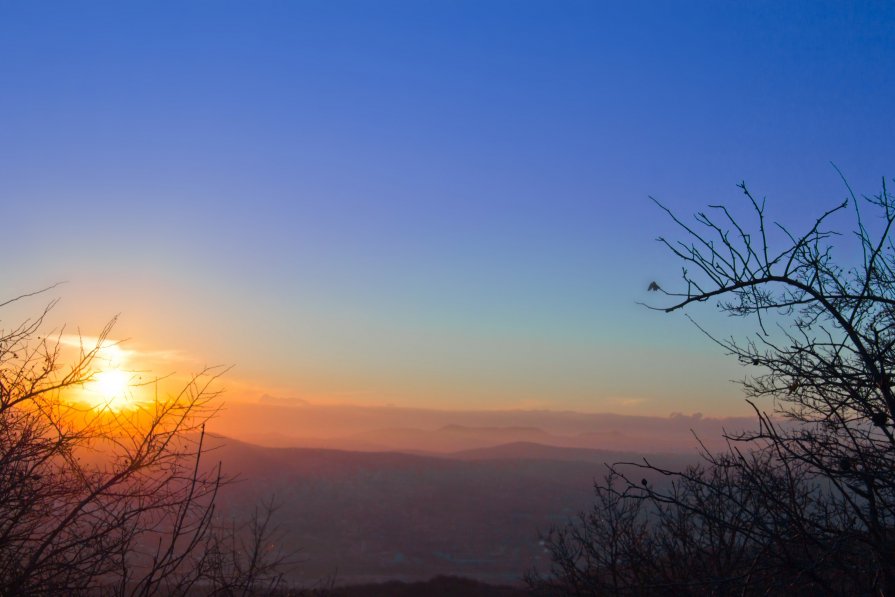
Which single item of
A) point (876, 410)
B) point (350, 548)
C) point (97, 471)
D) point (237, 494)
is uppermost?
point (876, 410)

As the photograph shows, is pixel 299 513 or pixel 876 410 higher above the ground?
pixel 876 410

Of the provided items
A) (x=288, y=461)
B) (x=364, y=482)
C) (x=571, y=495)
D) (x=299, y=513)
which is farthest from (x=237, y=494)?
(x=571, y=495)

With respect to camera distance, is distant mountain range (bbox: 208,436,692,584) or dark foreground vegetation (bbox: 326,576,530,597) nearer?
dark foreground vegetation (bbox: 326,576,530,597)

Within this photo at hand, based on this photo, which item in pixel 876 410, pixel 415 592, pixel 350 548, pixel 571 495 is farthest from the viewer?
pixel 571 495

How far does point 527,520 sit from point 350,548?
29688 millimetres

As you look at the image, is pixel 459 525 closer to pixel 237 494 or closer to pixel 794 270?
pixel 237 494

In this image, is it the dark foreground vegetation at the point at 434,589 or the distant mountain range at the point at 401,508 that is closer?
the dark foreground vegetation at the point at 434,589

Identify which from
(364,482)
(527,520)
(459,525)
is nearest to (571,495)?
(527,520)

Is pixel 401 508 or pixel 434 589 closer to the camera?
pixel 434 589

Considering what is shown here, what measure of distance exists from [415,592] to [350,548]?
40.2 meters

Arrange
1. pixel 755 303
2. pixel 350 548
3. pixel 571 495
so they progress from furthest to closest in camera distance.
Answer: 1. pixel 571 495
2. pixel 350 548
3. pixel 755 303

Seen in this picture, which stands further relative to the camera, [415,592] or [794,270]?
[415,592]

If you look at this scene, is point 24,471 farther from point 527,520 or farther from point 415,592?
point 527,520

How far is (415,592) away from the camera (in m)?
57.7
